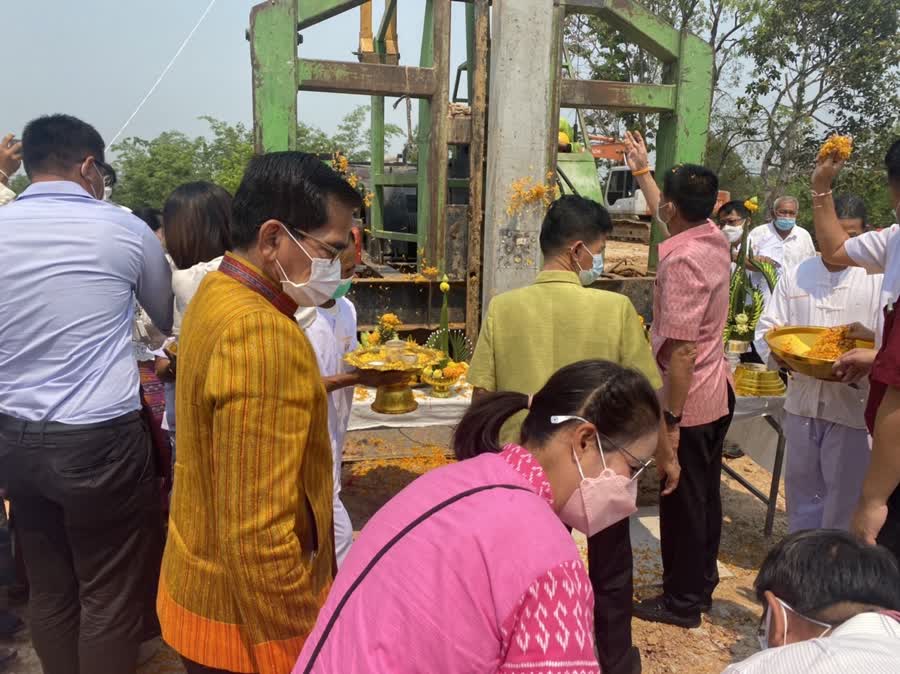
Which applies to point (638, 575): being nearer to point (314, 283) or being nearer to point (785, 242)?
point (314, 283)

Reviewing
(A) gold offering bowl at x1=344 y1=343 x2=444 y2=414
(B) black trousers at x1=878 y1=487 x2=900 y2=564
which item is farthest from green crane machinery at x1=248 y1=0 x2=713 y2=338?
(B) black trousers at x1=878 y1=487 x2=900 y2=564

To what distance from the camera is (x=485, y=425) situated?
60.4 inches

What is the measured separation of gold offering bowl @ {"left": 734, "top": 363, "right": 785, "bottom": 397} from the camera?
427 cm

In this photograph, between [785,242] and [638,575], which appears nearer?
[638,575]

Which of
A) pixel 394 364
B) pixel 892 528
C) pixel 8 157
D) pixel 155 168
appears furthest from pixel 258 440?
pixel 155 168

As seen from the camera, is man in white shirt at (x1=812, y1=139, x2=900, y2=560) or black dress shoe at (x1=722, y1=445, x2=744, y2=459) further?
black dress shoe at (x1=722, y1=445, x2=744, y2=459)

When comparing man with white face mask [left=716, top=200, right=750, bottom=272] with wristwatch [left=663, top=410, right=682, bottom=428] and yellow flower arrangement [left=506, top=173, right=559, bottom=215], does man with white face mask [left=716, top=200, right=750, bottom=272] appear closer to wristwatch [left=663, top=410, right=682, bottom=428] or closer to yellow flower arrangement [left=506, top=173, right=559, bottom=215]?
yellow flower arrangement [left=506, top=173, right=559, bottom=215]

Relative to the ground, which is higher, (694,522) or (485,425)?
(485,425)

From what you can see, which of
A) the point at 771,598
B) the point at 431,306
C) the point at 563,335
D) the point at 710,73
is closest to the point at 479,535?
the point at 771,598

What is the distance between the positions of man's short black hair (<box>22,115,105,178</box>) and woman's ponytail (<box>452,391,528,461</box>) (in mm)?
1900

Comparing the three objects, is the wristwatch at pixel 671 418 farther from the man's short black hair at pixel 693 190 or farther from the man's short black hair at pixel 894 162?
the man's short black hair at pixel 894 162

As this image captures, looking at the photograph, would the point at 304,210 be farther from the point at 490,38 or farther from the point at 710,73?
the point at 710,73

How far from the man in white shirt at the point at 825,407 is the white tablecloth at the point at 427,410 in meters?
0.61

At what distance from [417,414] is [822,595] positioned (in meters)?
2.85
